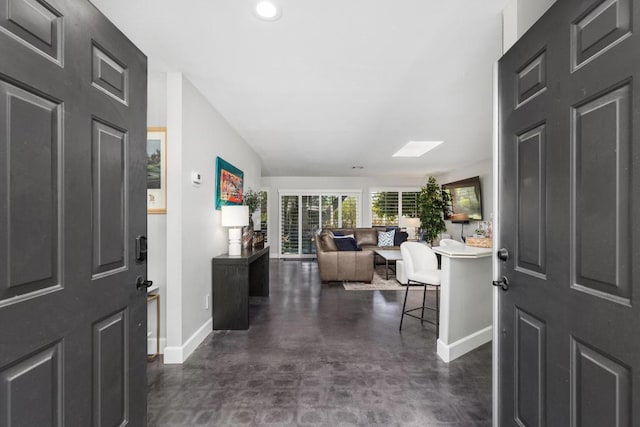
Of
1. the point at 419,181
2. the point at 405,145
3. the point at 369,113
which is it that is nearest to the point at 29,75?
the point at 369,113

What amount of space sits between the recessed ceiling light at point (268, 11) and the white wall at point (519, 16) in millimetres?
1314

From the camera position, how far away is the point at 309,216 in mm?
8180

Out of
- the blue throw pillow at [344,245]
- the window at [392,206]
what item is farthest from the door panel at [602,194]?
the window at [392,206]

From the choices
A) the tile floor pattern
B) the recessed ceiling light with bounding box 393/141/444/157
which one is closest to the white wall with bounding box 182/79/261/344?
the tile floor pattern

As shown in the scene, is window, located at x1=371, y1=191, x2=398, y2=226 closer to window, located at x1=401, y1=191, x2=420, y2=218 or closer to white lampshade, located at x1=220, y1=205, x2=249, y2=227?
window, located at x1=401, y1=191, x2=420, y2=218

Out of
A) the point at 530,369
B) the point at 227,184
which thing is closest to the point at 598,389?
the point at 530,369

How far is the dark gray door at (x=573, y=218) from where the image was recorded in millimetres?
767

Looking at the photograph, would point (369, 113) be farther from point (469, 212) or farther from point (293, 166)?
point (469, 212)

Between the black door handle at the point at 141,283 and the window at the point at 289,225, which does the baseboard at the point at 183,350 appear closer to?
the black door handle at the point at 141,283

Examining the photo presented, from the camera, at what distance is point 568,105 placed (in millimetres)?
956

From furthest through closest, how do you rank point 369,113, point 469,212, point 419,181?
1. point 419,181
2. point 469,212
3. point 369,113

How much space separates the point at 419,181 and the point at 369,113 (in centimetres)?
589

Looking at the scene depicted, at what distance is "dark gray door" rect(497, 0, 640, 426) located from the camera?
767 mm

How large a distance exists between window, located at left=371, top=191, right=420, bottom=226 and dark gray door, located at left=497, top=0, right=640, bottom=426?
6984 millimetres
